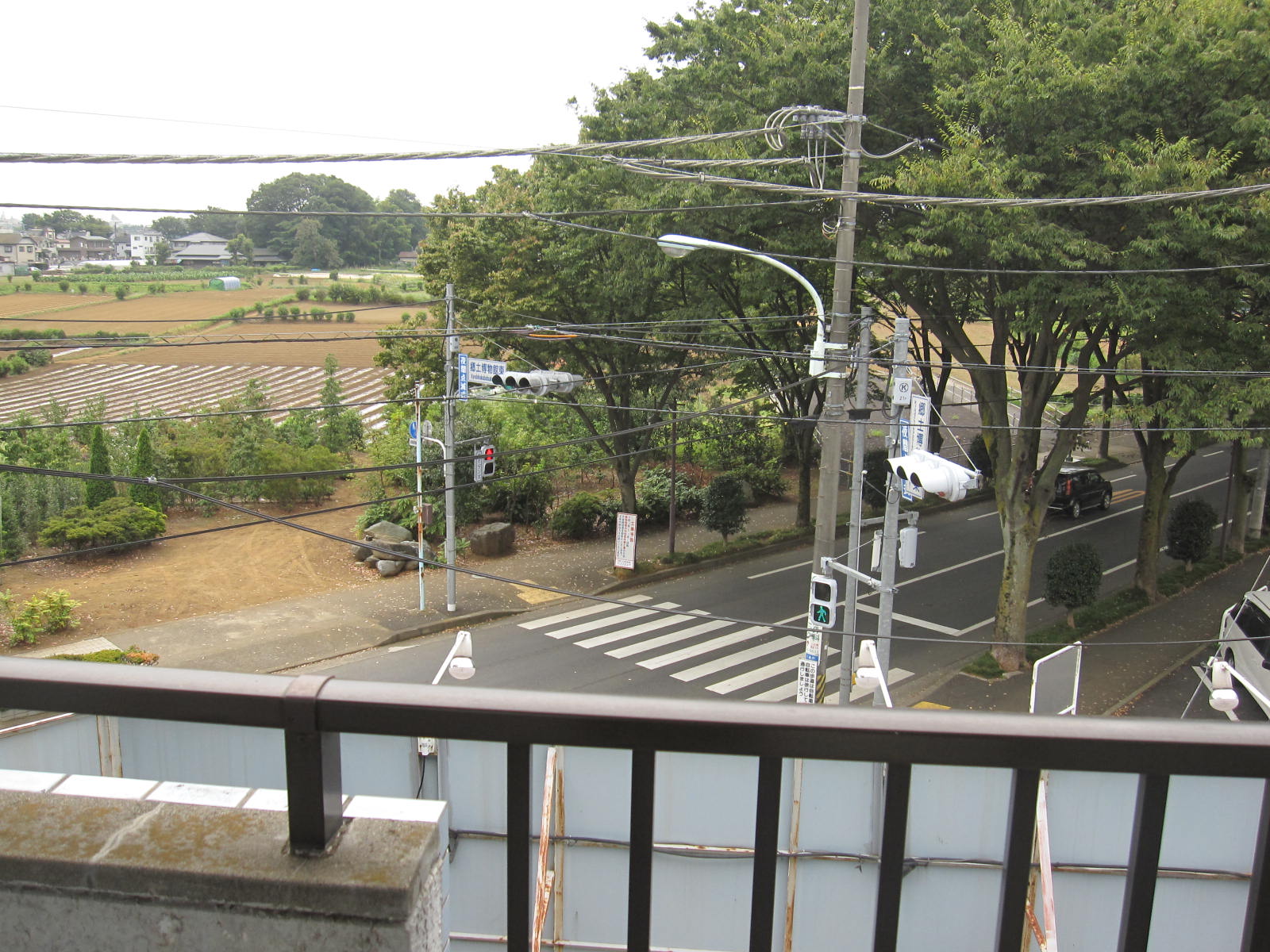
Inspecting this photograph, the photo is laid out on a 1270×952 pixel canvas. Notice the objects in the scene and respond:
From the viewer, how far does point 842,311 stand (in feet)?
42.2

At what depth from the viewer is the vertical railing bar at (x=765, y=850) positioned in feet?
4.59

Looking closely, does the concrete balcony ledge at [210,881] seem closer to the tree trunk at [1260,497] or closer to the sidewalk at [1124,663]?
the sidewalk at [1124,663]

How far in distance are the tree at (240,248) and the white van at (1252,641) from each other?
72.3 ft

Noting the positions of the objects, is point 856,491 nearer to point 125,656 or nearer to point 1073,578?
point 1073,578

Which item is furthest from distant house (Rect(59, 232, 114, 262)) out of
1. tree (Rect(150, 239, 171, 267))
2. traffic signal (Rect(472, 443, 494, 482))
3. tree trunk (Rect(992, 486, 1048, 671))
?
tree trunk (Rect(992, 486, 1048, 671))

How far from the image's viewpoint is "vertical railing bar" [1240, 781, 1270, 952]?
132 cm

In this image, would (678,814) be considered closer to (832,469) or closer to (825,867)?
(825,867)

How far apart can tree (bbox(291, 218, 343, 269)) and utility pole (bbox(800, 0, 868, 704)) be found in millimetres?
17078

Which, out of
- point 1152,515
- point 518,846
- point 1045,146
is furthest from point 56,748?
point 1152,515

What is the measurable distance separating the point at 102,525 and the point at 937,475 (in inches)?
781

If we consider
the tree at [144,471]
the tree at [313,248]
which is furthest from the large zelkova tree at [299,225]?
the tree at [144,471]

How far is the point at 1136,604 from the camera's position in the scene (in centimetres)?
2102

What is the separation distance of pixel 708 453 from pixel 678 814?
24.6 metres

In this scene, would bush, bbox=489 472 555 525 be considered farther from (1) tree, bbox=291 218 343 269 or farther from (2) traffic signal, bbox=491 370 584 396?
(2) traffic signal, bbox=491 370 584 396
